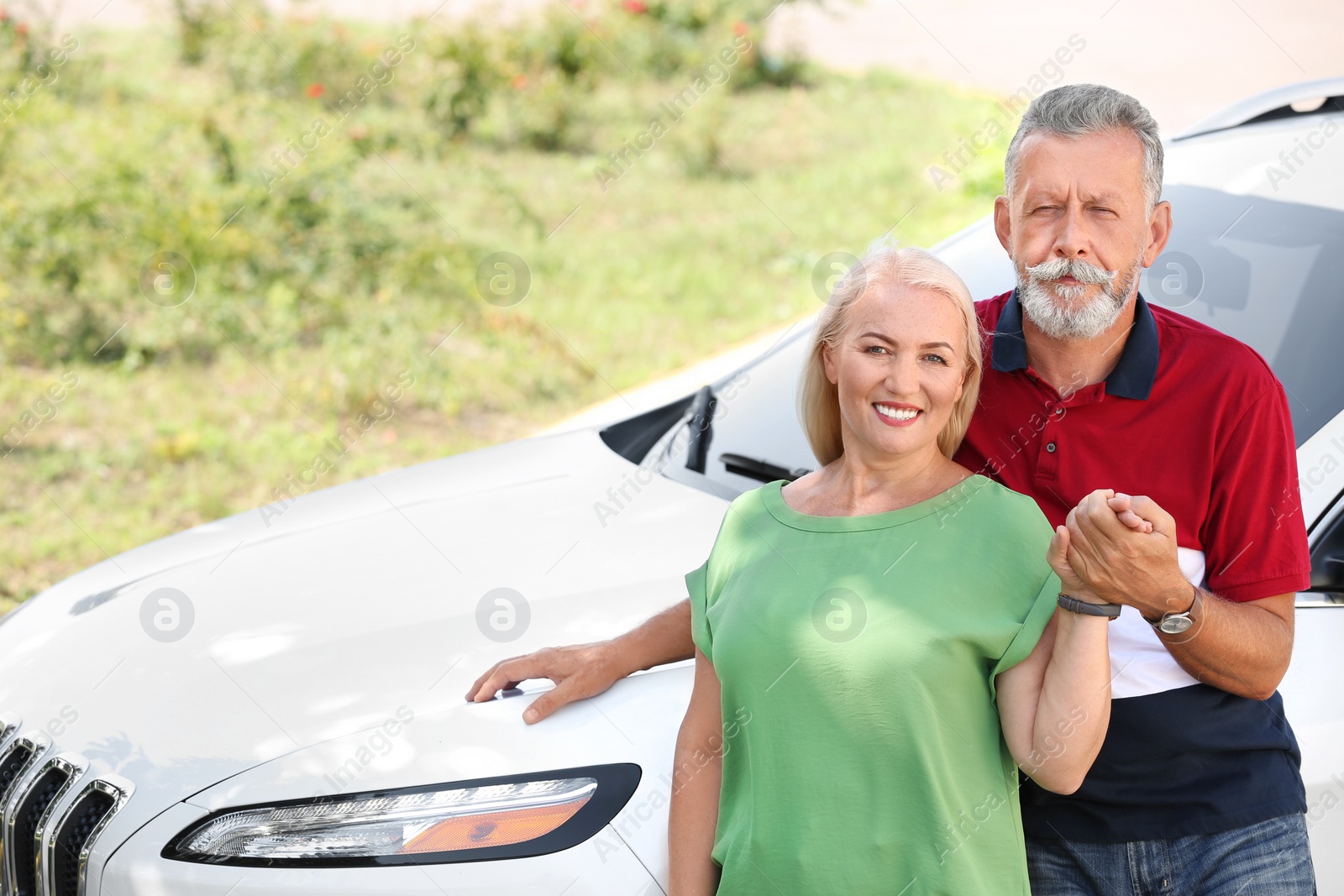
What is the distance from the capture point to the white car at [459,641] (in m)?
1.92

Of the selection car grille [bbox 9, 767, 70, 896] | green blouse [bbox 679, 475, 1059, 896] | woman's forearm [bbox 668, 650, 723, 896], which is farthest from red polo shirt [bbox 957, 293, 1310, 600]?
car grille [bbox 9, 767, 70, 896]

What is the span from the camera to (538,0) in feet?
31.0

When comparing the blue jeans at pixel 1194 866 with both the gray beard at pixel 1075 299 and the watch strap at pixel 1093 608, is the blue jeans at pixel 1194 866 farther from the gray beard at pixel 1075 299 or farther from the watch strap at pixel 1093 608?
the gray beard at pixel 1075 299

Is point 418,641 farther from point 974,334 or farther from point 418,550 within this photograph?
point 974,334

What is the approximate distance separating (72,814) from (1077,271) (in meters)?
1.96

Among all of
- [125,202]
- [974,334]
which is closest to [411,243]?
[125,202]

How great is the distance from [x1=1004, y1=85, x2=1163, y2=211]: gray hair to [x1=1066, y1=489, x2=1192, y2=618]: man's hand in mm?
689

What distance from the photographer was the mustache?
2.00m

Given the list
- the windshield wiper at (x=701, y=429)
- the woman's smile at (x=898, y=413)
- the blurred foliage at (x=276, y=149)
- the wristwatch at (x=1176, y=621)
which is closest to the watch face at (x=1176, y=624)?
the wristwatch at (x=1176, y=621)

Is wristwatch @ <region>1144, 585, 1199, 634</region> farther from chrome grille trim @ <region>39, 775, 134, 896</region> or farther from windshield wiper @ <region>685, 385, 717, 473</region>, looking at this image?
chrome grille trim @ <region>39, 775, 134, 896</region>

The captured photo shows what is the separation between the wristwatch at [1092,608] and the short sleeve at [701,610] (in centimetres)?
57

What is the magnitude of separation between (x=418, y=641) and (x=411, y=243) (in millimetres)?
5073

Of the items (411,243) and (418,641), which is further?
(411,243)

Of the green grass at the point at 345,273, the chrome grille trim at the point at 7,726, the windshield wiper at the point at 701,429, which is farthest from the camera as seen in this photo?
the green grass at the point at 345,273
